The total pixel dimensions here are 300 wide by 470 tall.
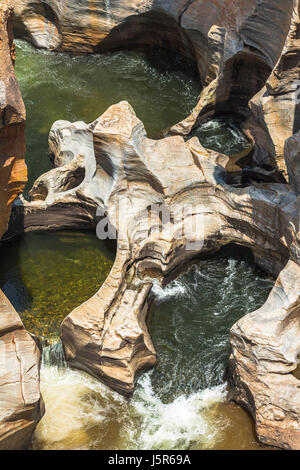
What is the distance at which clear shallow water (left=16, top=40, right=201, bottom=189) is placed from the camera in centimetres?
1401

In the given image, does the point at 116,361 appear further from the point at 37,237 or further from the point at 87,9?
the point at 87,9

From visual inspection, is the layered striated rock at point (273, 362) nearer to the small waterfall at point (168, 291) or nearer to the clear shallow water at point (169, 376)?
the clear shallow water at point (169, 376)

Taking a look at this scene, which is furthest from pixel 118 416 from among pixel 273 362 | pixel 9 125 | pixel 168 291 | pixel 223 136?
pixel 223 136

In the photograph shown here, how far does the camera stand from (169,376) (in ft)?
32.0

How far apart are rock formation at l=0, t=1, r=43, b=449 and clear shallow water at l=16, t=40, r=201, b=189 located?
181 inches

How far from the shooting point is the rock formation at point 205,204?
29.6 ft

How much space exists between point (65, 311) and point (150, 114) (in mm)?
5304

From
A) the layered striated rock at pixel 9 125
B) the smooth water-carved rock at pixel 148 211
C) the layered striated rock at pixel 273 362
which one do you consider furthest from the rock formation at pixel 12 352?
the layered striated rock at pixel 273 362

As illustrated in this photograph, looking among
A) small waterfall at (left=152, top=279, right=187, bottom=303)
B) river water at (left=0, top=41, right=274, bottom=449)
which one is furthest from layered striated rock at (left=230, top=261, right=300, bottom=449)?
small waterfall at (left=152, top=279, right=187, bottom=303)

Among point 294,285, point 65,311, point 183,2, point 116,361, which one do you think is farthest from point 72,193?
point 183,2

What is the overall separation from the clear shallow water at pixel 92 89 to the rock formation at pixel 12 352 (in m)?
4.61

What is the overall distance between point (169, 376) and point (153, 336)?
685 millimetres

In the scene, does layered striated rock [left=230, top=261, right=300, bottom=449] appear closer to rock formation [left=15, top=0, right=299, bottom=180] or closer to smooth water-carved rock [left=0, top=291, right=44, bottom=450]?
smooth water-carved rock [left=0, top=291, right=44, bottom=450]

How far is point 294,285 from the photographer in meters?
9.05
